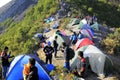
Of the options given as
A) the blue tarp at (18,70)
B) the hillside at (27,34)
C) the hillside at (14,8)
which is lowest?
the hillside at (14,8)

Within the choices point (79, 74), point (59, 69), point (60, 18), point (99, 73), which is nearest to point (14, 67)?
point (59, 69)

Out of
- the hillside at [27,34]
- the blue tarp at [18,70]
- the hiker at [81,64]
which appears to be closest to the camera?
the hiker at [81,64]

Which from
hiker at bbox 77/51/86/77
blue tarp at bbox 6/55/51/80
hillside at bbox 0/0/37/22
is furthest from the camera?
hillside at bbox 0/0/37/22

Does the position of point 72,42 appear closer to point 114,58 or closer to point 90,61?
point 114,58

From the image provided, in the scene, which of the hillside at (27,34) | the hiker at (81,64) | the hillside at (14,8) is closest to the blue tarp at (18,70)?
the hiker at (81,64)

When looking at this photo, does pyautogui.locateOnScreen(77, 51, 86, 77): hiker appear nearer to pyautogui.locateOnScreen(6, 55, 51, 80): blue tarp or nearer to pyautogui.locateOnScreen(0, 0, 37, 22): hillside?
pyautogui.locateOnScreen(6, 55, 51, 80): blue tarp

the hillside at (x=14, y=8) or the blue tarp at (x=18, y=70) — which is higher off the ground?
the blue tarp at (x=18, y=70)

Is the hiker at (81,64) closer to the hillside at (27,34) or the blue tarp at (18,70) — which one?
the blue tarp at (18,70)

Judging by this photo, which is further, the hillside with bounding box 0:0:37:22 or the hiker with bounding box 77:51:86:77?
the hillside with bounding box 0:0:37:22

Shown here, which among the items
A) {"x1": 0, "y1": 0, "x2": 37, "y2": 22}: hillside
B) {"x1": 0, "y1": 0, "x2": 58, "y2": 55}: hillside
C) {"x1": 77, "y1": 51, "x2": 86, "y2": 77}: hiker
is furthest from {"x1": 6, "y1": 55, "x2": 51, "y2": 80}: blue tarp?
{"x1": 0, "y1": 0, "x2": 37, "y2": 22}: hillside

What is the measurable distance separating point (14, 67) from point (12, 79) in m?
0.71

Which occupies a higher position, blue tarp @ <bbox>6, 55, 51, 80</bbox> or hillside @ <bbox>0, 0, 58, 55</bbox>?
blue tarp @ <bbox>6, 55, 51, 80</bbox>

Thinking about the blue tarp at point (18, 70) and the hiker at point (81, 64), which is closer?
the hiker at point (81, 64)

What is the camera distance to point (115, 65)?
Result: 787 inches
